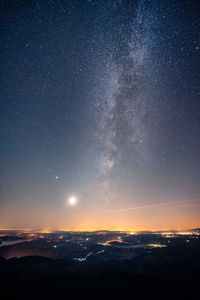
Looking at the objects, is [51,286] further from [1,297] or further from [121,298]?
[121,298]

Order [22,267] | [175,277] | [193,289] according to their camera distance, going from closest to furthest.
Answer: [193,289] < [175,277] < [22,267]

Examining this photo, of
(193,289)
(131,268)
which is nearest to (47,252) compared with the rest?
(131,268)

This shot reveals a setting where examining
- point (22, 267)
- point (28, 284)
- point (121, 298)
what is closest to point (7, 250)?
point (22, 267)

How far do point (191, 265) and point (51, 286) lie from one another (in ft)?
114

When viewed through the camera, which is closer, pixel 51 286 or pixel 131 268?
pixel 51 286

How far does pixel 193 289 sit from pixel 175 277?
30.8 feet

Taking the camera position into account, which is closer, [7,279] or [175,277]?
[7,279]

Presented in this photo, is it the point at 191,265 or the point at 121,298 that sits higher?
the point at 191,265

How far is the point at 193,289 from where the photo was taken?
32.9 meters

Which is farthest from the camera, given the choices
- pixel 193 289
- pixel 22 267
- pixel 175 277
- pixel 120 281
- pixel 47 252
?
pixel 47 252

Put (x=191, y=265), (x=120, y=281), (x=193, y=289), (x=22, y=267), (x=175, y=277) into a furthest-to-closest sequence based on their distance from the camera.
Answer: (x=191, y=265)
(x=22, y=267)
(x=175, y=277)
(x=120, y=281)
(x=193, y=289)

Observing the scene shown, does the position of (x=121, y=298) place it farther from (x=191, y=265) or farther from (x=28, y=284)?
(x=191, y=265)

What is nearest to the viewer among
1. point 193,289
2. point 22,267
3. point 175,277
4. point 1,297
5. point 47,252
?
point 1,297

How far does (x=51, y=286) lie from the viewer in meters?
34.3
